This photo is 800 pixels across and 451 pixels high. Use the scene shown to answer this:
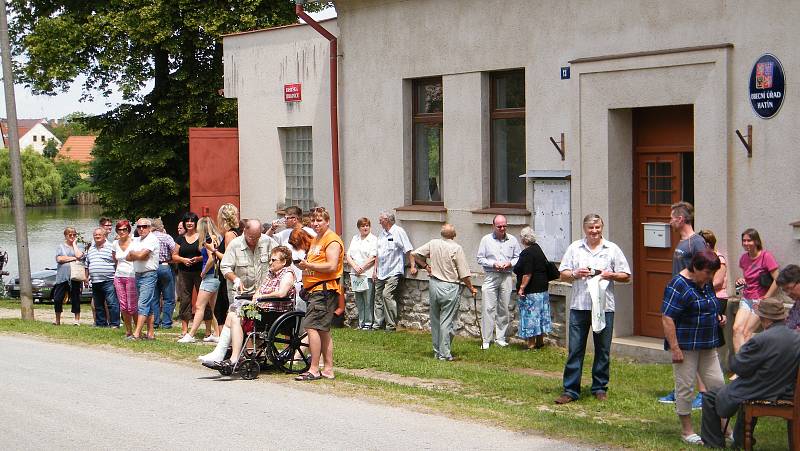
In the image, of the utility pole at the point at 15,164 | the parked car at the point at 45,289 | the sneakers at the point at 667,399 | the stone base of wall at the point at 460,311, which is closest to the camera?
the sneakers at the point at 667,399

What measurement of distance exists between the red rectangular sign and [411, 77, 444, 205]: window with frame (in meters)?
3.08

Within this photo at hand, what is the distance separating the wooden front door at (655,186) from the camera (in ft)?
44.3

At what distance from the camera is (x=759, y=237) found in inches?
469

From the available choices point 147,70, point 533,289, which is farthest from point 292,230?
point 147,70

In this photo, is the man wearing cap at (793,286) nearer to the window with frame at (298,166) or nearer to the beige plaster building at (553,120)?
the beige plaster building at (553,120)

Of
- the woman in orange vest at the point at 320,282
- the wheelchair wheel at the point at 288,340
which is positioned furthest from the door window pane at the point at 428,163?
the woman in orange vest at the point at 320,282

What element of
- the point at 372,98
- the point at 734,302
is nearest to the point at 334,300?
the point at 734,302

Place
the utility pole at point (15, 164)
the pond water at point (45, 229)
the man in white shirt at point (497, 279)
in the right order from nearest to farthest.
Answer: the man in white shirt at point (497, 279)
the utility pole at point (15, 164)
the pond water at point (45, 229)

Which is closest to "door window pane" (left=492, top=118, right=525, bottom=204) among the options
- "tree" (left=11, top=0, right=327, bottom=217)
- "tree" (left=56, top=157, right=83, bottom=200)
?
"tree" (left=11, top=0, right=327, bottom=217)

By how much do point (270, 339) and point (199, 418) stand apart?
92.7 inches

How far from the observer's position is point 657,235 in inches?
540

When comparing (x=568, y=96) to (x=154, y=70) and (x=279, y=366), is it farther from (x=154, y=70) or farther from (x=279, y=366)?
(x=154, y=70)

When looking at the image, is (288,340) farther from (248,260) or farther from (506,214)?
(506,214)

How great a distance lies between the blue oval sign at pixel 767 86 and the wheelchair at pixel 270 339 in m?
5.46
